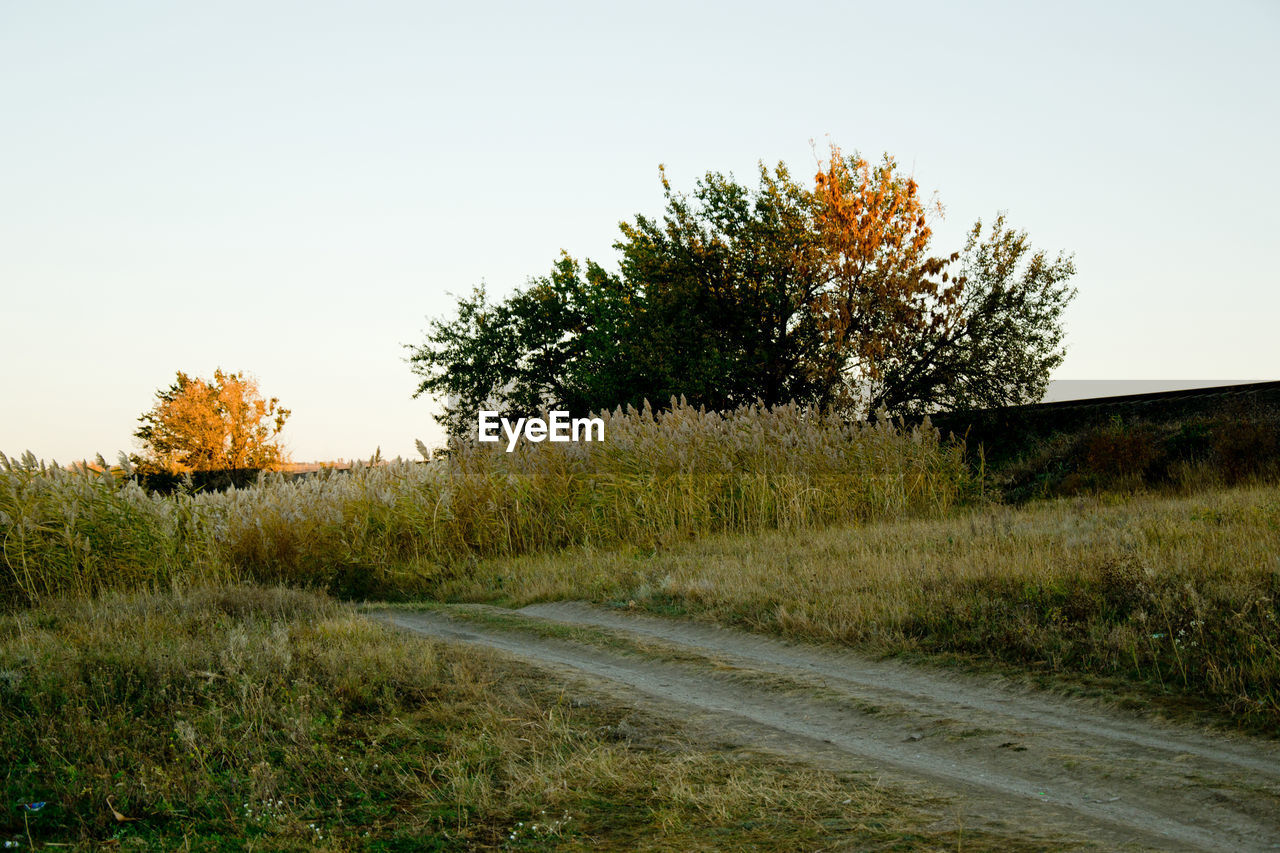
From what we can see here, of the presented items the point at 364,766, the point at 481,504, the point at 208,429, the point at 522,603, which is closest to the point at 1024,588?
the point at 364,766

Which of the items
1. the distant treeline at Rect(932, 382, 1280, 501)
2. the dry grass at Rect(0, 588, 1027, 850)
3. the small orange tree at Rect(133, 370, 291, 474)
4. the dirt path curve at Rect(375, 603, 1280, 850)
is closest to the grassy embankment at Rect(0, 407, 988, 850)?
the dry grass at Rect(0, 588, 1027, 850)

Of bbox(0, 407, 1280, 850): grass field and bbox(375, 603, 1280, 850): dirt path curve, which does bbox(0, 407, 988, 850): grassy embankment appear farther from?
bbox(375, 603, 1280, 850): dirt path curve

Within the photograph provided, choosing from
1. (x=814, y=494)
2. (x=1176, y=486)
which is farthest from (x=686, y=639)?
(x=1176, y=486)

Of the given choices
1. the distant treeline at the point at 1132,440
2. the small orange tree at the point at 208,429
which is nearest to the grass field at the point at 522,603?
the distant treeline at the point at 1132,440

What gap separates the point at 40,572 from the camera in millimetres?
11398

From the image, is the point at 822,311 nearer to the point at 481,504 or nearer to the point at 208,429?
the point at 481,504

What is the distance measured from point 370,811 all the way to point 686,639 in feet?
14.6

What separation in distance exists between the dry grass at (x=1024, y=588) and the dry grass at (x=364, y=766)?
278 cm

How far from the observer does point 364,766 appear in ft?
16.9

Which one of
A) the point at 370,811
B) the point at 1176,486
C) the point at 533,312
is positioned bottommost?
the point at 370,811

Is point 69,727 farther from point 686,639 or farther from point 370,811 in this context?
point 686,639

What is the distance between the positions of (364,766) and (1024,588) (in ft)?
18.3

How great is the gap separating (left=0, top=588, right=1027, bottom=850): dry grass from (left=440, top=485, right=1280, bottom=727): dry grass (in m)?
2.78

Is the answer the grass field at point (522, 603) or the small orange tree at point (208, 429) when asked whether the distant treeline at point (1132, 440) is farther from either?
the small orange tree at point (208, 429)
